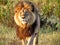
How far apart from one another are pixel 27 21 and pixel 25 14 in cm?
16

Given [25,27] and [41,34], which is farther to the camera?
[41,34]

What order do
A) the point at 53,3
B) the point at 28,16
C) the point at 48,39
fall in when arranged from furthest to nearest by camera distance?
the point at 53,3
the point at 48,39
the point at 28,16

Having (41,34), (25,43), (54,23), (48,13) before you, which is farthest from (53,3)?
(25,43)

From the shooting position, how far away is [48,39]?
7.19 meters

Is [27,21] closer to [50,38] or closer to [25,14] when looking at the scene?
[25,14]

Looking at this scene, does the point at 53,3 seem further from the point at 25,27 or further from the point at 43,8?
the point at 25,27

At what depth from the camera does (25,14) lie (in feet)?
19.1

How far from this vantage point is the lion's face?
584 centimetres

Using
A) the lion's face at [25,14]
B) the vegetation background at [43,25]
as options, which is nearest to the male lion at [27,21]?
the lion's face at [25,14]

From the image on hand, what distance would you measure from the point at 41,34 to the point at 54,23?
84 cm

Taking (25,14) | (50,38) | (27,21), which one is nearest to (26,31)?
(27,21)

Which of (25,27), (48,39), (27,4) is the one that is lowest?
(48,39)

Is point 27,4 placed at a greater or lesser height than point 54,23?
greater

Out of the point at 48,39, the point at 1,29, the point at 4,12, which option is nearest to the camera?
the point at 48,39
